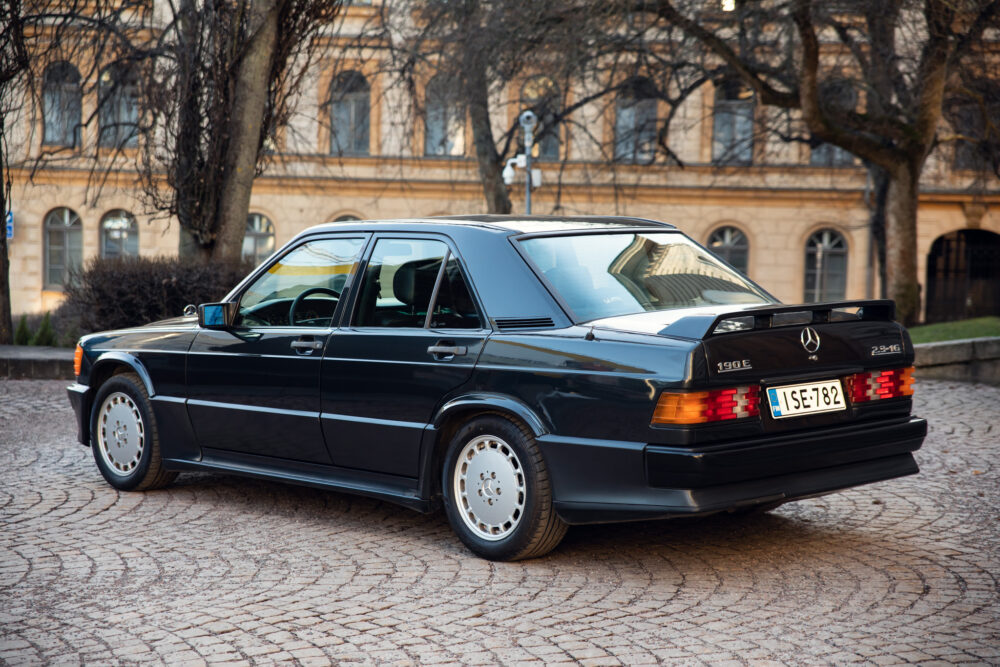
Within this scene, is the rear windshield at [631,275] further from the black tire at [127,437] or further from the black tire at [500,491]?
the black tire at [127,437]

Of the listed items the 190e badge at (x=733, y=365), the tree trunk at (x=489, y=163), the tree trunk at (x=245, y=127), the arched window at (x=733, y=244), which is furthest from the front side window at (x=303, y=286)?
the arched window at (x=733, y=244)

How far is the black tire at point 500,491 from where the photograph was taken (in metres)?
5.47

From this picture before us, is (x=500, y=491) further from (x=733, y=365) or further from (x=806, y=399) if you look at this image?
(x=806, y=399)

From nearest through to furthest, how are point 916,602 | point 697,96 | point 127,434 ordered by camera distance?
point 916,602 → point 127,434 → point 697,96

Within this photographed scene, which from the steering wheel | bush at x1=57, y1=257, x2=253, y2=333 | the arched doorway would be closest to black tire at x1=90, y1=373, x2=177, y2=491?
the steering wheel

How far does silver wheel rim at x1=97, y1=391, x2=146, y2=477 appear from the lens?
7508 millimetres

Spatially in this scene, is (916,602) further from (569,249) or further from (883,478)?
(569,249)

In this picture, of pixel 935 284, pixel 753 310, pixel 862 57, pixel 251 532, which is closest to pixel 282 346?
pixel 251 532

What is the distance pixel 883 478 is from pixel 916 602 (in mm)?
885

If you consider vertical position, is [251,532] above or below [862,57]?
below

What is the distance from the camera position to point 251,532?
6.39 meters

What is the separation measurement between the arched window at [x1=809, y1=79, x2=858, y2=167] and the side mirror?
15.2m

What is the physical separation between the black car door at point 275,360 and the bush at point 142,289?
7.68 m

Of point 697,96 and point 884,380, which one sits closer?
point 884,380
